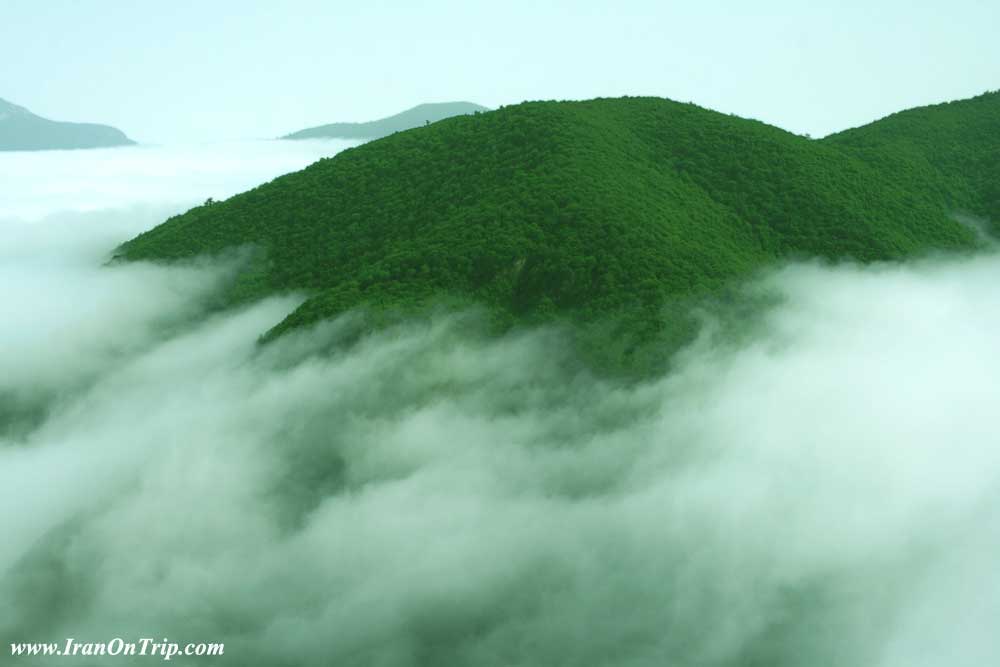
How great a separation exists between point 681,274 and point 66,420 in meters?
42.7

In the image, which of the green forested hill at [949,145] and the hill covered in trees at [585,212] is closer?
the hill covered in trees at [585,212]

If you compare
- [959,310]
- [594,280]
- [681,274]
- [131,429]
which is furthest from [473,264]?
[959,310]

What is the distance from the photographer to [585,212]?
5050 centimetres

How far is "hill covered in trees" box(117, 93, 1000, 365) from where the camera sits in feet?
161

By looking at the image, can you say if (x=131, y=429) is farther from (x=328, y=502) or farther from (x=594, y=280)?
(x=594, y=280)

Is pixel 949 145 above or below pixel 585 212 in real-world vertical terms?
above

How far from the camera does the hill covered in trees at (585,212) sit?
49.1 meters

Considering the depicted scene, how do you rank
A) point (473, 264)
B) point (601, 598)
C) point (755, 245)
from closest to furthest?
point (601, 598) < point (473, 264) < point (755, 245)

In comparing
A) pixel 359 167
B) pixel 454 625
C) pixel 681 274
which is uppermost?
pixel 359 167

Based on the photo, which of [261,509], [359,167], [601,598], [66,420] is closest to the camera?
[601,598]

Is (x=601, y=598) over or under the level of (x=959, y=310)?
under

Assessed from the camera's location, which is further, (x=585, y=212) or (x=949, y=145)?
(x=949, y=145)

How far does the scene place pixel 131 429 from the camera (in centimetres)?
5550

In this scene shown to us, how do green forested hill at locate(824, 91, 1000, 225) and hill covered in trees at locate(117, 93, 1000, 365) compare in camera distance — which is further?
green forested hill at locate(824, 91, 1000, 225)
